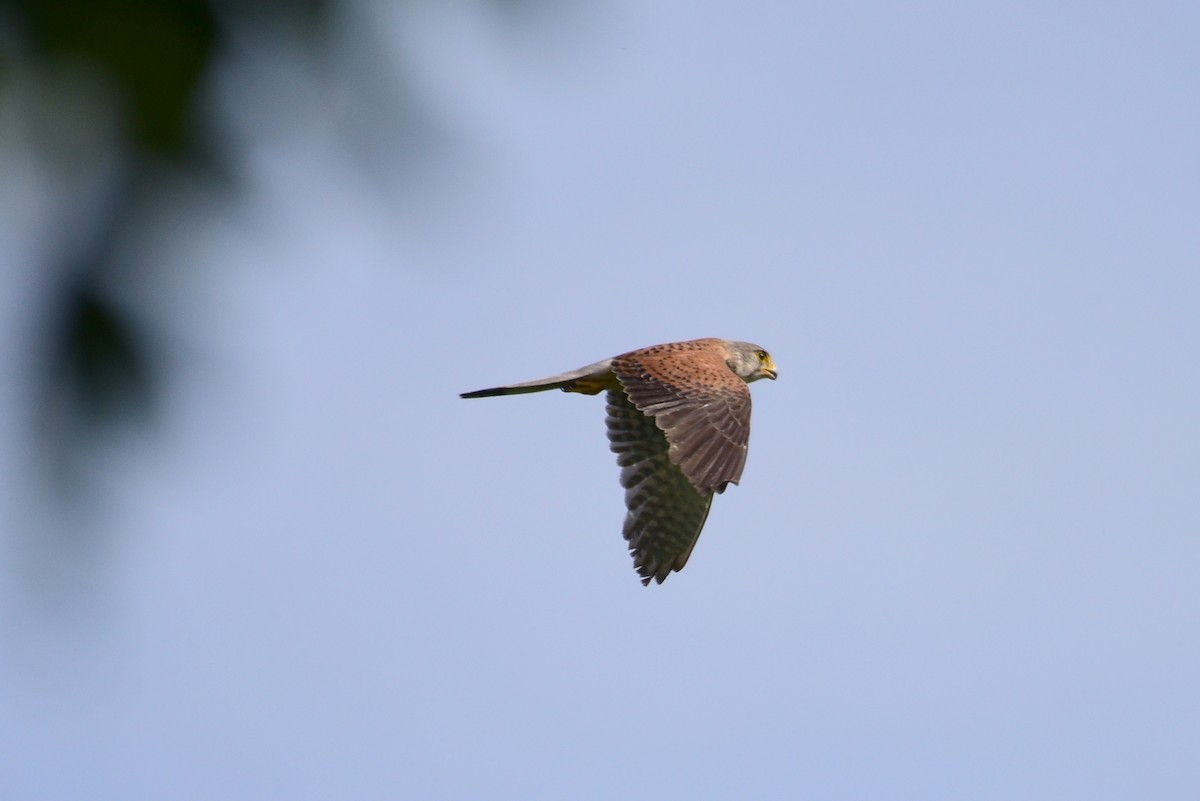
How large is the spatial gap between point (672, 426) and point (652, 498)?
1.59 meters

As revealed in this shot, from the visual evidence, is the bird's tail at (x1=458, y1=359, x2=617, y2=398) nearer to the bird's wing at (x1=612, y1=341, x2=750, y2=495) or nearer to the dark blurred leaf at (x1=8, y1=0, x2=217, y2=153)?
the bird's wing at (x1=612, y1=341, x2=750, y2=495)

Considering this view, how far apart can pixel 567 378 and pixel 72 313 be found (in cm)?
709

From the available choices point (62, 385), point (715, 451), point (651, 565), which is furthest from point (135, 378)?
point (651, 565)

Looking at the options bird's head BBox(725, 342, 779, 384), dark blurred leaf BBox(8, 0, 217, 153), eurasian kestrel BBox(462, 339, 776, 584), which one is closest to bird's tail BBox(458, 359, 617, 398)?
eurasian kestrel BBox(462, 339, 776, 584)

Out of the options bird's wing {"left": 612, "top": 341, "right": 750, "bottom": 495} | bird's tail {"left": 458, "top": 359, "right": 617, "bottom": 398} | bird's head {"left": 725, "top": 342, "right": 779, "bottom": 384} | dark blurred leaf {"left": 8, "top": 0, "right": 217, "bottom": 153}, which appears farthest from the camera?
bird's head {"left": 725, "top": 342, "right": 779, "bottom": 384}

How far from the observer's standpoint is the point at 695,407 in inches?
282

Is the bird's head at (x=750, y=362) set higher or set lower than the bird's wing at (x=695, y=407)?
higher

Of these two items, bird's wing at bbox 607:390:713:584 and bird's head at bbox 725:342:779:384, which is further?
bird's head at bbox 725:342:779:384

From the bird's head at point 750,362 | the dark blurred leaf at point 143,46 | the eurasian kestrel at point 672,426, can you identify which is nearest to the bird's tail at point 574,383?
the eurasian kestrel at point 672,426

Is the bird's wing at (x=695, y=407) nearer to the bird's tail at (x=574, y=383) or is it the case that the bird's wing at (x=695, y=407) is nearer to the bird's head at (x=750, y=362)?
the bird's tail at (x=574, y=383)

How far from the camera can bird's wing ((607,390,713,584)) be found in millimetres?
8320

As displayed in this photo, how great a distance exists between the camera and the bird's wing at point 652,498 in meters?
8.32

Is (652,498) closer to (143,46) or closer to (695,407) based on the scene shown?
(695,407)

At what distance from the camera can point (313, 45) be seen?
3.10ft
